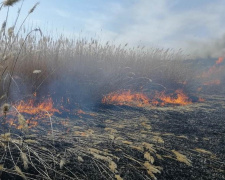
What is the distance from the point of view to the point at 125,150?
1919 millimetres

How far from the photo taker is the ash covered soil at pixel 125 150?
152cm

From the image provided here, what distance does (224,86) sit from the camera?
917cm

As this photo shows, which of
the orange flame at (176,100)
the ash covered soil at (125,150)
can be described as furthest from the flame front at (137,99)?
the ash covered soil at (125,150)

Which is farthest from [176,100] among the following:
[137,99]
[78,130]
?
[78,130]

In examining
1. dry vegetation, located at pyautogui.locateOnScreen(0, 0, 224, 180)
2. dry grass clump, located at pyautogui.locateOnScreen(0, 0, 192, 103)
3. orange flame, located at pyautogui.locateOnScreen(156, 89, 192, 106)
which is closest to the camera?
dry vegetation, located at pyautogui.locateOnScreen(0, 0, 224, 180)

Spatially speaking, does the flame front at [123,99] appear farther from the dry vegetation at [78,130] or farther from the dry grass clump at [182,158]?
the dry grass clump at [182,158]

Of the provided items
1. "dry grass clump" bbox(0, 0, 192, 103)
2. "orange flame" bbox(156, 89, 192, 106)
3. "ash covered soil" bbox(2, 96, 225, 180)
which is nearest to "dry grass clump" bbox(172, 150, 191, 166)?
"ash covered soil" bbox(2, 96, 225, 180)

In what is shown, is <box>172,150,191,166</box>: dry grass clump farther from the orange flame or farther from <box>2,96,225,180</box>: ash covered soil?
the orange flame

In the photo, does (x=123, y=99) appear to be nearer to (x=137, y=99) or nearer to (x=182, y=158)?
(x=137, y=99)

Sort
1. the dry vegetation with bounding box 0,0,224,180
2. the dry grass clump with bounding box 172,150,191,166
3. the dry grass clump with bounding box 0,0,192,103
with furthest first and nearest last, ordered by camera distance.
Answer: the dry grass clump with bounding box 0,0,192,103, the dry grass clump with bounding box 172,150,191,166, the dry vegetation with bounding box 0,0,224,180

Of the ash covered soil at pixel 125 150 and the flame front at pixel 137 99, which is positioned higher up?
the flame front at pixel 137 99

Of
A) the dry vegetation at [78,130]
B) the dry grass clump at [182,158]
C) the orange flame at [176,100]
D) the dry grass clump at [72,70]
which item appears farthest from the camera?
the orange flame at [176,100]

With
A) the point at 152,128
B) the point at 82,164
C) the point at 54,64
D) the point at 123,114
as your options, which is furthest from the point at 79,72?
the point at 82,164

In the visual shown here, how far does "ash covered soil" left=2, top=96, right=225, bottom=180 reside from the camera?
4.98 feet
